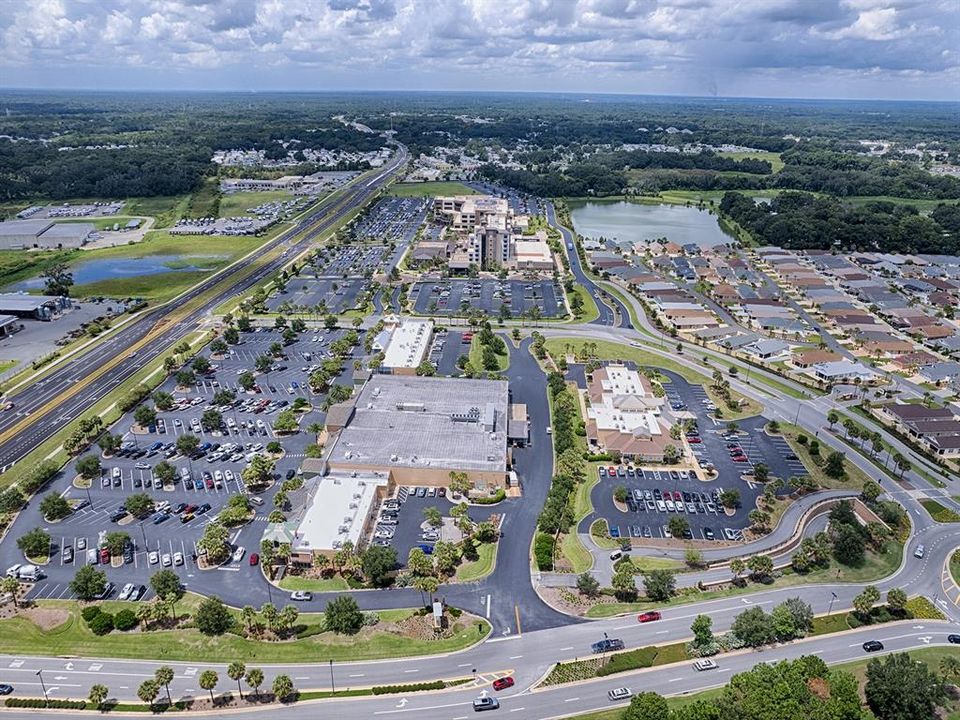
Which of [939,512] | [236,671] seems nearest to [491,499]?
[236,671]

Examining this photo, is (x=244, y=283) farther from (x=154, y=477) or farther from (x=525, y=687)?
(x=525, y=687)

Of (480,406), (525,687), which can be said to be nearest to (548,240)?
(480,406)

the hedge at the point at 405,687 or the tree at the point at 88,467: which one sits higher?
the tree at the point at 88,467

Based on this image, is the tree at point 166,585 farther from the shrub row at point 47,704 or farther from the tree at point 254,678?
the tree at point 254,678

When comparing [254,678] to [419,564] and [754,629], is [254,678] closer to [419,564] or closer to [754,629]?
[419,564]

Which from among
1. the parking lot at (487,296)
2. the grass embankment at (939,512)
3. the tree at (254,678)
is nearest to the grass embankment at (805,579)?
the grass embankment at (939,512)

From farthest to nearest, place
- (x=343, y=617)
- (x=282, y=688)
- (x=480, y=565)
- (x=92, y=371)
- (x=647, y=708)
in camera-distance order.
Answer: (x=92, y=371) → (x=480, y=565) → (x=343, y=617) → (x=282, y=688) → (x=647, y=708)

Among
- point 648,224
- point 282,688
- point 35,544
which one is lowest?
point 282,688

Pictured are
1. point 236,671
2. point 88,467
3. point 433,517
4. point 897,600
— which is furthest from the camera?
point 88,467
